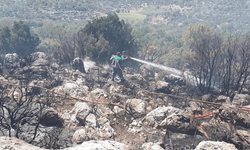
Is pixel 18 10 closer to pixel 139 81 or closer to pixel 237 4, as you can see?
pixel 139 81

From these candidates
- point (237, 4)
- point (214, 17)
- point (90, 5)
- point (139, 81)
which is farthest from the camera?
point (237, 4)

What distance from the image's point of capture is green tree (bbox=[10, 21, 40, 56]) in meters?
28.6

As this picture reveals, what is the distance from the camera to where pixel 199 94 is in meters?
16.4

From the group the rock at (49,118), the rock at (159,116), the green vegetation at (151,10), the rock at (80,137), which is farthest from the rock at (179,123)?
the green vegetation at (151,10)

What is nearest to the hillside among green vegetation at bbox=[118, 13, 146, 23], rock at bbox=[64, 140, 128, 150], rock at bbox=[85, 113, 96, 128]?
green vegetation at bbox=[118, 13, 146, 23]

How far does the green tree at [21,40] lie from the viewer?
1125 inches

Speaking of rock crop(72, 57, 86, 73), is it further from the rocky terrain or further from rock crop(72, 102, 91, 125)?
rock crop(72, 102, 91, 125)

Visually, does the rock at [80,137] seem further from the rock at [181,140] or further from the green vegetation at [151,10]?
the green vegetation at [151,10]

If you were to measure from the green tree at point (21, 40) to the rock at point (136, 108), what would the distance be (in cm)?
2110

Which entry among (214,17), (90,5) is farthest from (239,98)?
(214,17)

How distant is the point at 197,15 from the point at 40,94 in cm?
6423

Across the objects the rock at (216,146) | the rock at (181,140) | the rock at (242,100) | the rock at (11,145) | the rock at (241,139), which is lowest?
the rock at (181,140)

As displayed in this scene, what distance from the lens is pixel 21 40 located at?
28703 mm

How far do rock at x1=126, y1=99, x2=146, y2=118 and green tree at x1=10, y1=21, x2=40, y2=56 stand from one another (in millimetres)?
21098
